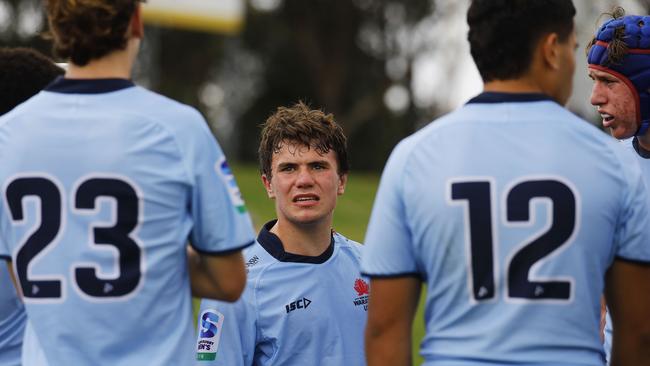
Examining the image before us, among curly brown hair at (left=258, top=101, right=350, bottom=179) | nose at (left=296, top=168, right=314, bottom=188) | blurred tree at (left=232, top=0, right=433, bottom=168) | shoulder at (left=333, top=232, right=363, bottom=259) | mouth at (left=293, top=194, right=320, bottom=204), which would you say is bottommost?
blurred tree at (left=232, top=0, right=433, bottom=168)

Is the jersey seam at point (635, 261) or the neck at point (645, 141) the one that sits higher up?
the neck at point (645, 141)

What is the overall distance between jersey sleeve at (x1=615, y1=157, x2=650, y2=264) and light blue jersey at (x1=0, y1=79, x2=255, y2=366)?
3.58ft

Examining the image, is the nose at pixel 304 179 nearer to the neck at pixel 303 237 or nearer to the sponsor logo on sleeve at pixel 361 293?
the neck at pixel 303 237

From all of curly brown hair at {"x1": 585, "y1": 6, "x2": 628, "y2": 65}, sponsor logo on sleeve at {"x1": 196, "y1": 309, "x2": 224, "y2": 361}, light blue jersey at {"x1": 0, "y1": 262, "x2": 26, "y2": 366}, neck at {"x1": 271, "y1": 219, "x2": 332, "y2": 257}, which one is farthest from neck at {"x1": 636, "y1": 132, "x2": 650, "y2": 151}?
light blue jersey at {"x1": 0, "y1": 262, "x2": 26, "y2": 366}

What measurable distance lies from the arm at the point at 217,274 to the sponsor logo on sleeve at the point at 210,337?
2.91 feet

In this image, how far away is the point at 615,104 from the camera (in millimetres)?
4340

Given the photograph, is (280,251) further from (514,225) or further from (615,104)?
(514,225)

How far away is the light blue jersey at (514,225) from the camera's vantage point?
2939 millimetres

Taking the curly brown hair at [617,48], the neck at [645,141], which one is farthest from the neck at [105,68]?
the neck at [645,141]

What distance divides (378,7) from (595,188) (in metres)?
34.2

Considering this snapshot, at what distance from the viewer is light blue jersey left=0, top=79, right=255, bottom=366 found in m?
2.94

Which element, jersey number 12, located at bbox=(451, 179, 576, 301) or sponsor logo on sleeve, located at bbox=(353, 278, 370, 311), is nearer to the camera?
jersey number 12, located at bbox=(451, 179, 576, 301)

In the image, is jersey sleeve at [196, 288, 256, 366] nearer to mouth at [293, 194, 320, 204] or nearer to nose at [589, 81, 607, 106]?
mouth at [293, 194, 320, 204]

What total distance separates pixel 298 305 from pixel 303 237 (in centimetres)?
33
